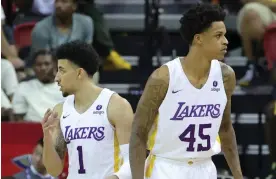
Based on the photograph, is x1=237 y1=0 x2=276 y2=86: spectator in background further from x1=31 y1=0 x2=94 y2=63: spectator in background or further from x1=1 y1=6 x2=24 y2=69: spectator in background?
x1=1 y1=6 x2=24 y2=69: spectator in background

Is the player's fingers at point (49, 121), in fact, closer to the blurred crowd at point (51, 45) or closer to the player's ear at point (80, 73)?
the player's ear at point (80, 73)

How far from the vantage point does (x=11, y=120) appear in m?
9.20

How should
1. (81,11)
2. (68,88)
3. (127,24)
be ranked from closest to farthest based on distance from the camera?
(68,88) → (81,11) → (127,24)

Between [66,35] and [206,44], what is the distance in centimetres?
429

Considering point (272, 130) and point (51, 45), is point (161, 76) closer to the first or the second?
point (272, 130)

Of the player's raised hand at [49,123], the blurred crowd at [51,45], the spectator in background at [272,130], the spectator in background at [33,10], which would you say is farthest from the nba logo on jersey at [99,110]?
the spectator in background at [33,10]

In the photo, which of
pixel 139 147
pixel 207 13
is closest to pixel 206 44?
pixel 207 13

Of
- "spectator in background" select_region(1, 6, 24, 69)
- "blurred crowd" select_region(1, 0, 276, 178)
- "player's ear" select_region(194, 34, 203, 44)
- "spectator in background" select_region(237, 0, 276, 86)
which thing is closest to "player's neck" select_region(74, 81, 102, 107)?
"player's ear" select_region(194, 34, 203, 44)

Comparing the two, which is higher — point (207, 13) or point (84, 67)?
point (207, 13)

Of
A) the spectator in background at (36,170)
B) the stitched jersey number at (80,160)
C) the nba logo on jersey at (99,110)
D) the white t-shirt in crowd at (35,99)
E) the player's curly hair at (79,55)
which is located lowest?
the spectator in background at (36,170)

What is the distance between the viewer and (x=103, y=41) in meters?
10.1

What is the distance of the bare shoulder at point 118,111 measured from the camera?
5992mm

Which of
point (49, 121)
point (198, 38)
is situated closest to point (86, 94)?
point (49, 121)

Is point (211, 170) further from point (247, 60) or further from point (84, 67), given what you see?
point (247, 60)
